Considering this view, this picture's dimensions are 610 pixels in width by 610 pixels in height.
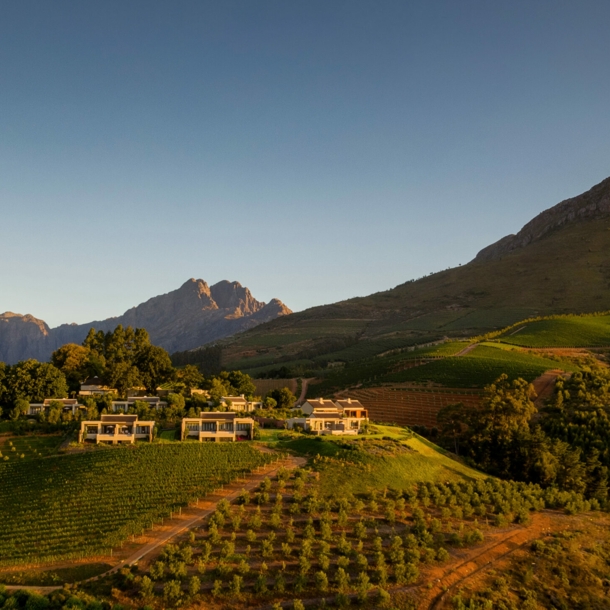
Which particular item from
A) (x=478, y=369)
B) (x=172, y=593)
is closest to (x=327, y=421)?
(x=172, y=593)

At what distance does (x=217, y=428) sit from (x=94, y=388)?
2686 cm

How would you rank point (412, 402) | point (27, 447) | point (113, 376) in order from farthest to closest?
point (412, 402), point (113, 376), point (27, 447)

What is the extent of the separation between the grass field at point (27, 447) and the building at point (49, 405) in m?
7.53

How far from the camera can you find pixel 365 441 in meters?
47.9

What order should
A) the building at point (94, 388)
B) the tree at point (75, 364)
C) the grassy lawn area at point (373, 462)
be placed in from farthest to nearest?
the tree at point (75, 364) < the building at point (94, 388) < the grassy lawn area at point (373, 462)

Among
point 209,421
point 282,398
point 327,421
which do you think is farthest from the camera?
point 282,398

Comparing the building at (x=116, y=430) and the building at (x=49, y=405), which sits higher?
the building at (x=49, y=405)

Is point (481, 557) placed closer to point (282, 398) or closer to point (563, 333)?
point (282, 398)

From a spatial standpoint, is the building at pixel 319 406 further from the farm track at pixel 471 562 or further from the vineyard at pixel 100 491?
the farm track at pixel 471 562

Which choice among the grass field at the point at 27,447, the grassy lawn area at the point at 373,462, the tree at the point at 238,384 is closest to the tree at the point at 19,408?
the grass field at the point at 27,447

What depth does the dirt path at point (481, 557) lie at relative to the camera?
27900mm

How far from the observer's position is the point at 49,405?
5772 centimetres

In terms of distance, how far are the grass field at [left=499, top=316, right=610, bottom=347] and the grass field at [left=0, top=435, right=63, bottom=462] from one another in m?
82.2

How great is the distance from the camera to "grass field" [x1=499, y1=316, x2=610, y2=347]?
9912cm
